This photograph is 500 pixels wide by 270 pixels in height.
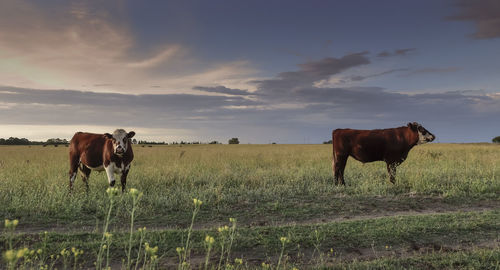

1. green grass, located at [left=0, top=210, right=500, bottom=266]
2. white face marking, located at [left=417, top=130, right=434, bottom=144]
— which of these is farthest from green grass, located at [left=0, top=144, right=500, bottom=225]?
green grass, located at [left=0, top=210, right=500, bottom=266]

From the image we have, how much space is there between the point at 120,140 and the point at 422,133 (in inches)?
398

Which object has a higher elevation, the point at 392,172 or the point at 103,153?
the point at 103,153

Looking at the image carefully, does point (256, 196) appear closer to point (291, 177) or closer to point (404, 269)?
point (291, 177)

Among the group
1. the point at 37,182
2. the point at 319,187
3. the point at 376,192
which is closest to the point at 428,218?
the point at 376,192

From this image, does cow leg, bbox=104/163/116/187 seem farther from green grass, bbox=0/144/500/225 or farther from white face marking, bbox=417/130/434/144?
white face marking, bbox=417/130/434/144

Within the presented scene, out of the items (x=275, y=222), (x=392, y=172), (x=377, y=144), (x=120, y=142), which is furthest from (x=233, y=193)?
(x=392, y=172)

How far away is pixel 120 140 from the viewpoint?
9.97 metres

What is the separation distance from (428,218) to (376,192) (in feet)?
10.7

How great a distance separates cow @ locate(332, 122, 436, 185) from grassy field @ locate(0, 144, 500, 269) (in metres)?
0.68

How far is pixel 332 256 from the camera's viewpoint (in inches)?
Answer: 213

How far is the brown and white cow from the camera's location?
33.1ft

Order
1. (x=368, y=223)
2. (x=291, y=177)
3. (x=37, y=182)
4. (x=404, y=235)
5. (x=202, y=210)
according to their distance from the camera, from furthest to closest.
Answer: (x=291, y=177), (x=37, y=182), (x=202, y=210), (x=368, y=223), (x=404, y=235)

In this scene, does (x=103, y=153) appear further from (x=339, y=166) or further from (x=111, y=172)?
(x=339, y=166)

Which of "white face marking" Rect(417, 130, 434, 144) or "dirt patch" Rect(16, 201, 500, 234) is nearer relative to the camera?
"dirt patch" Rect(16, 201, 500, 234)
